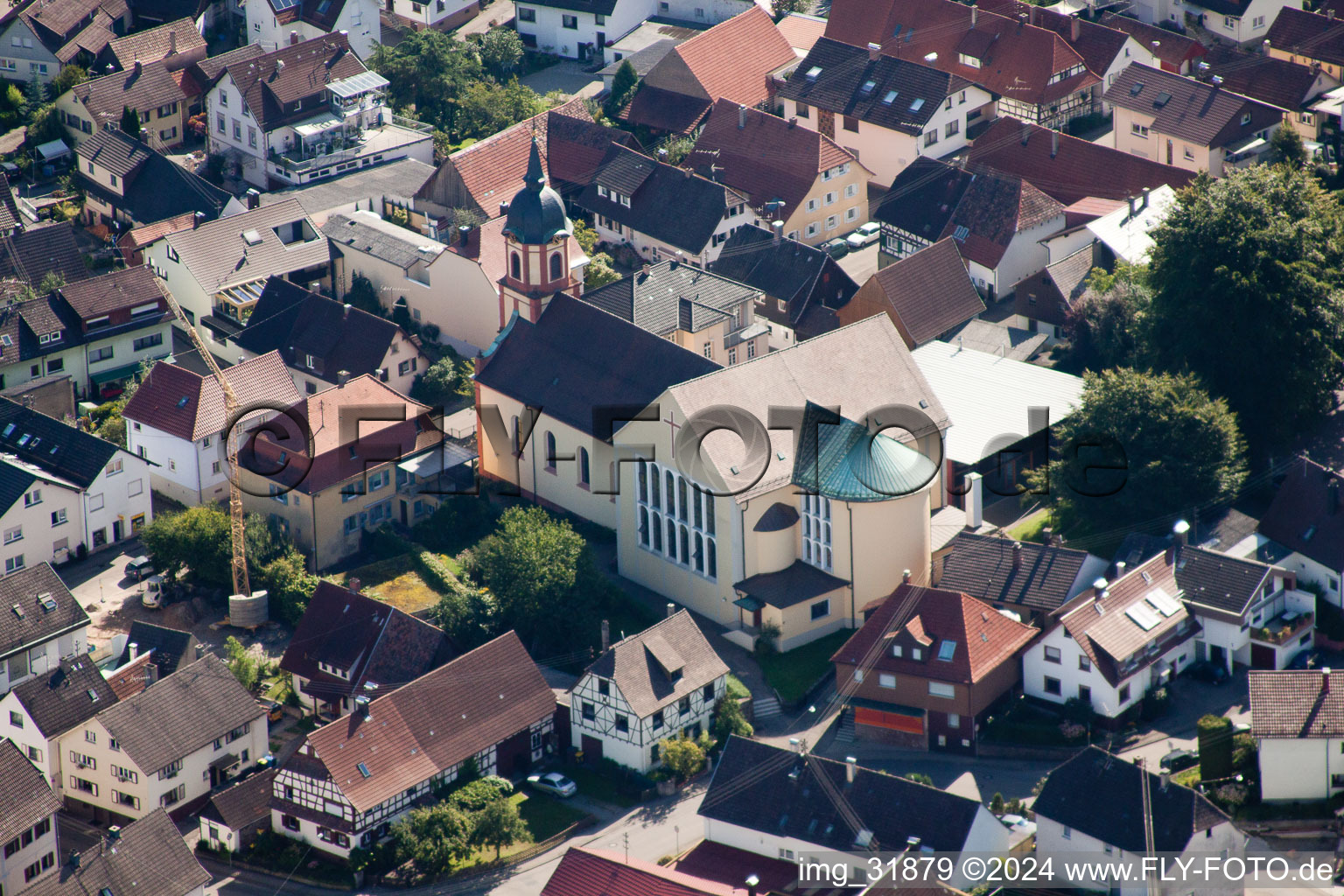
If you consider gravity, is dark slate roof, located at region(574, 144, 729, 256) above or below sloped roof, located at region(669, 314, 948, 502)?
below

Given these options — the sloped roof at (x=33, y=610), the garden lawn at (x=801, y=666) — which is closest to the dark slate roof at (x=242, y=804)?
the sloped roof at (x=33, y=610)

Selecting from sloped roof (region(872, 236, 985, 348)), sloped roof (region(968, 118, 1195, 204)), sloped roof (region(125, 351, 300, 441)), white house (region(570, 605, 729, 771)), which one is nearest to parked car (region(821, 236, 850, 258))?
sloped roof (region(968, 118, 1195, 204))

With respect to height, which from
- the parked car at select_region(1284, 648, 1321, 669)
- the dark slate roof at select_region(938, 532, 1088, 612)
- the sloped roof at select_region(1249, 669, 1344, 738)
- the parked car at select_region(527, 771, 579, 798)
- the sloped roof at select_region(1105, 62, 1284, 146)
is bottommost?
the parked car at select_region(527, 771, 579, 798)

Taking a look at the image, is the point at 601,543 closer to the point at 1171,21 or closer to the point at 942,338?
the point at 942,338

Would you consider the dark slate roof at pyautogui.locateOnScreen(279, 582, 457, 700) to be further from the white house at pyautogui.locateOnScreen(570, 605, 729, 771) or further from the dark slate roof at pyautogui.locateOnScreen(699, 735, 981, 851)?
the dark slate roof at pyautogui.locateOnScreen(699, 735, 981, 851)

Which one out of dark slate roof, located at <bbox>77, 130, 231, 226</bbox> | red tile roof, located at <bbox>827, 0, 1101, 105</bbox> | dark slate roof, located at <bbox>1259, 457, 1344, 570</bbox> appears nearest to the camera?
dark slate roof, located at <bbox>1259, 457, 1344, 570</bbox>

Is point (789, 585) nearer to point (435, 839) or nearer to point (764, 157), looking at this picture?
point (435, 839)

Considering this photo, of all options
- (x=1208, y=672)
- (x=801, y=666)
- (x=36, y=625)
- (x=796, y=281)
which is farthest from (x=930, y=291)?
(x=36, y=625)

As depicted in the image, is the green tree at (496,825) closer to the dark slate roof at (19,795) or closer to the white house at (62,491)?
the dark slate roof at (19,795)
